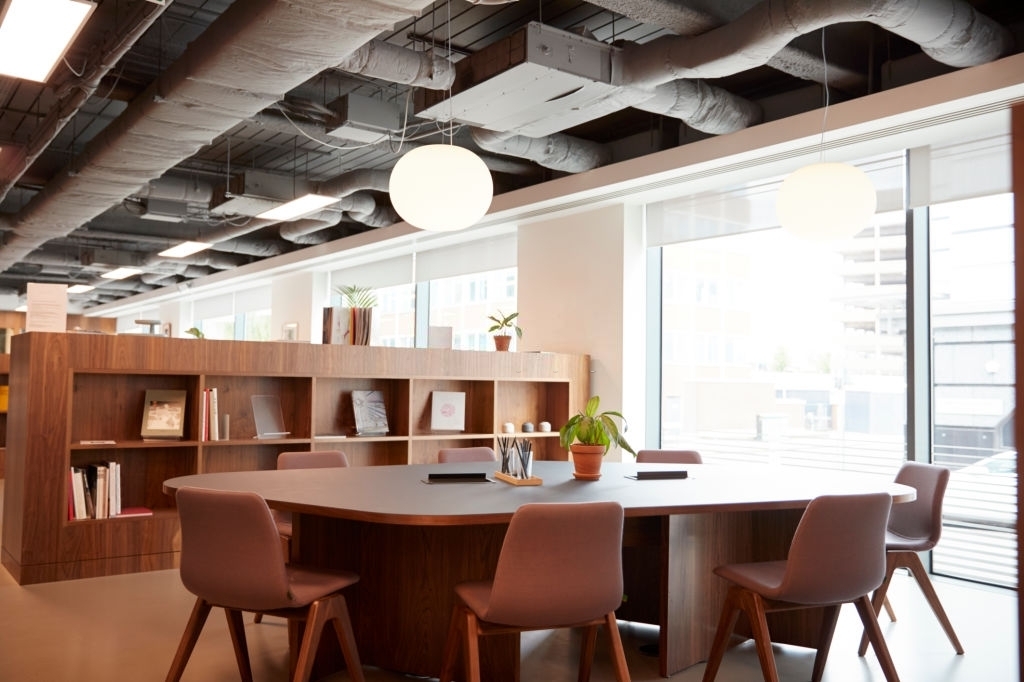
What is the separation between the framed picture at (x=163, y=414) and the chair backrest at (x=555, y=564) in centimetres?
348

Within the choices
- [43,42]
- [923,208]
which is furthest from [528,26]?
[923,208]

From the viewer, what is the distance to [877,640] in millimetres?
3066

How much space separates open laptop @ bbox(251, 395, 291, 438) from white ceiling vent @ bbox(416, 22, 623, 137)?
2273 mm

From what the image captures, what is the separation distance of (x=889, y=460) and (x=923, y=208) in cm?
173

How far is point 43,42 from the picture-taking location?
4039 millimetres

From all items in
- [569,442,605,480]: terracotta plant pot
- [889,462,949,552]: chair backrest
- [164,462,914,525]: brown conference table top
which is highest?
[569,442,605,480]: terracotta plant pot

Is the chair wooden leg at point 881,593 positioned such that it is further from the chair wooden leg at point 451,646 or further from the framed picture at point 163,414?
the framed picture at point 163,414

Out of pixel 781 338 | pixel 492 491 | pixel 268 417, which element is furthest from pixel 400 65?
pixel 781 338

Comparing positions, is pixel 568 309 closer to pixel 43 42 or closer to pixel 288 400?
pixel 288 400

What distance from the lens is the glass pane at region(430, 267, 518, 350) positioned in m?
9.12

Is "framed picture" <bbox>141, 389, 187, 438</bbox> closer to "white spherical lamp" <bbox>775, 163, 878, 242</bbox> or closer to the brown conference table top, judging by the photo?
the brown conference table top

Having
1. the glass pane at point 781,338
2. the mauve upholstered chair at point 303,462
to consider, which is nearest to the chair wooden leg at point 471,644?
the mauve upholstered chair at point 303,462

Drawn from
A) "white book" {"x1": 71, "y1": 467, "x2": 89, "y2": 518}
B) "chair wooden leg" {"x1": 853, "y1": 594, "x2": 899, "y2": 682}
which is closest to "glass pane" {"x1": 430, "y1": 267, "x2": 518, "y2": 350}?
"white book" {"x1": 71, "y1": 467, "x2": 89, "y2": 518}

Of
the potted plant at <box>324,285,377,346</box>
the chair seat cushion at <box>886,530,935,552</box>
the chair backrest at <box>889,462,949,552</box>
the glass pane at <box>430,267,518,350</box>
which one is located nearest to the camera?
the chair seat cushion at <box>886,530,935,552</box>
